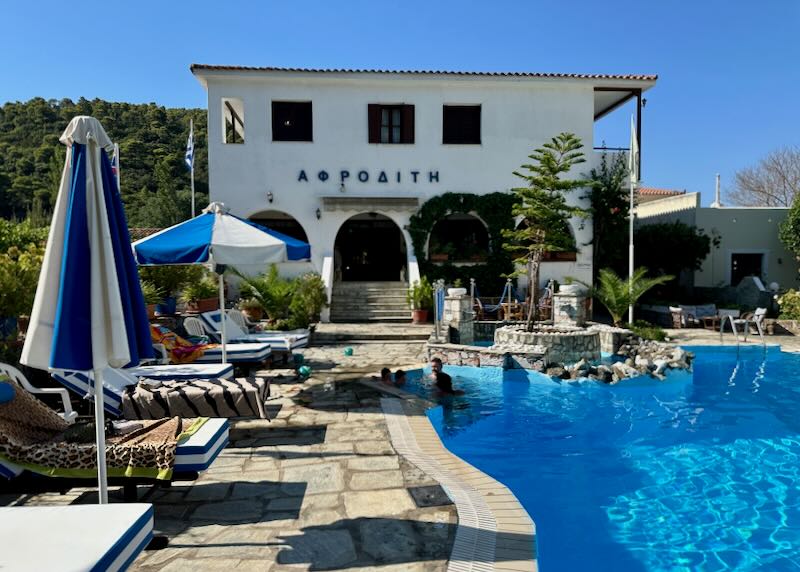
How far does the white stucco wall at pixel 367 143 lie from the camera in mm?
16203

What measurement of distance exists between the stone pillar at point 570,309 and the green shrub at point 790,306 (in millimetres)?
7440

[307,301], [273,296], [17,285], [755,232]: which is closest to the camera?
[17,285]

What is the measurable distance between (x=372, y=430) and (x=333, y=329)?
801 cm

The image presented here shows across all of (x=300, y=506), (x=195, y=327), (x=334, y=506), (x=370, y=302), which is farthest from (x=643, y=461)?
(x=370, y=302)

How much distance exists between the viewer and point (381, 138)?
16844 millimetres

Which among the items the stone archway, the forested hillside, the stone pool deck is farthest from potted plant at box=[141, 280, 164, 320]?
the forested hillside

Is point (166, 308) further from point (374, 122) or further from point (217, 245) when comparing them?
point (374, 122)

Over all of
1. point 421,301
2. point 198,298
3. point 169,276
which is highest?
point 169,276

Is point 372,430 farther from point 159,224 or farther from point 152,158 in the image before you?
point 152,158

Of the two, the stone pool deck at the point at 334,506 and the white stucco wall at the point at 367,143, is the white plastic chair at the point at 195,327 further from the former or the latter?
the white stucco wall at the point at 367,143

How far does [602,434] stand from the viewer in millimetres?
6938

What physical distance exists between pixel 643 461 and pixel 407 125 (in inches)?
520

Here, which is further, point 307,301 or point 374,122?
point 374,122

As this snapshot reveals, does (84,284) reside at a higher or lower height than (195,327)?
higher
